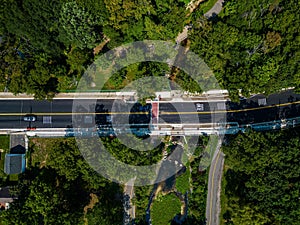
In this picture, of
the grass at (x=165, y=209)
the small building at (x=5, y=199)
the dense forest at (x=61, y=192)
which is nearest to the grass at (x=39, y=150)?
the dense forest at (x=61, y=192)

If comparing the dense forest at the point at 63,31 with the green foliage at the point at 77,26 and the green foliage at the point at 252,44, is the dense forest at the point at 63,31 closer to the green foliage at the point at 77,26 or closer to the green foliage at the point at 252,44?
the green foliage at the point at 77,26

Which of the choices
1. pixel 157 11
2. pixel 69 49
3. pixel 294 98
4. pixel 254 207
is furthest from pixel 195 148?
pixel 69 49

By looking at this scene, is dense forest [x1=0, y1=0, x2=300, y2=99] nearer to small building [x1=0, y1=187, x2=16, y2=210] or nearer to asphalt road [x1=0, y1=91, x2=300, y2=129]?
asphalt road [x1=0, y1=91, x2=300, y2=129]

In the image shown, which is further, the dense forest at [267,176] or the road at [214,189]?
the road at [214,189]

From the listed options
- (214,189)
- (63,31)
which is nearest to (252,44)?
(214,189)

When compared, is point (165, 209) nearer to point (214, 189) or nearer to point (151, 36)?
point (214, 189)

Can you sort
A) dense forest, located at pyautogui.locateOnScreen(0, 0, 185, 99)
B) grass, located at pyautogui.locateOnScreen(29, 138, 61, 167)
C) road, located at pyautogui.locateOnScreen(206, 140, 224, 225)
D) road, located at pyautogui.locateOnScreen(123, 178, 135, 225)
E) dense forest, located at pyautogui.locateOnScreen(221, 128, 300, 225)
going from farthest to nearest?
grass, located at pyautogui.locateOnScreen(29, 138, 61, 167) < road, located at pyautogui.locateOnScreen(123, 178, 135, 225) < road, located at pyautogui.locateOnScreen(206, 140, 224, 225) < dense forest, located at pyautogui.locateOnScreen(0, 0, 185, 99) < dense forest, located at pyautogui.locateOnScreen(221, 128, 300, 225)

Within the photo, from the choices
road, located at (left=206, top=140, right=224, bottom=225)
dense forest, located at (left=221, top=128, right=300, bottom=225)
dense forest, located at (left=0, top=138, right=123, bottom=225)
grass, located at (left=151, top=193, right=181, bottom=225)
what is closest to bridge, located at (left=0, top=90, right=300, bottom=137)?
dense forest, located at (left=0, top=138, right=123, bottom=225)
